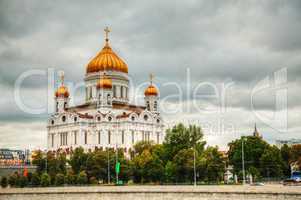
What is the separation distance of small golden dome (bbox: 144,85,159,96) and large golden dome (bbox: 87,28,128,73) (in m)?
6.39

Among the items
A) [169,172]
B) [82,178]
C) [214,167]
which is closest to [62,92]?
[82,178]

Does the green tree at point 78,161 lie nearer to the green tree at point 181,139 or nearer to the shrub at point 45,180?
the shrub at point 45,180

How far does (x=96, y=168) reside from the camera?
93250 millimetres

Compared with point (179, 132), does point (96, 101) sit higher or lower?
higher

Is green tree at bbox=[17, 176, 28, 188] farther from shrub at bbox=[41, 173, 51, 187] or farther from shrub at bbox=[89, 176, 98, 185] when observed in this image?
shrub at bbox=[89, 176, 98, 185]

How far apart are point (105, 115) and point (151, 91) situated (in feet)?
48.3

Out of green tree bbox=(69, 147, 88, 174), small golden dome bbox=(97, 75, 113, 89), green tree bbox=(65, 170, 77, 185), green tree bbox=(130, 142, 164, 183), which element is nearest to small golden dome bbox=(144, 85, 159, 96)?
small golden dome bbox=(97, 75, 113, 89)

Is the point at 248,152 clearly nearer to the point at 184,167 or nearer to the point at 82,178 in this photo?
the point at 184,167

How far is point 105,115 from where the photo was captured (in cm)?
12200

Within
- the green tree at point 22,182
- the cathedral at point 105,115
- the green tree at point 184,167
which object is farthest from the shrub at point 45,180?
the cathedral at point 105,115

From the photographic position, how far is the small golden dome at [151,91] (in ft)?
433

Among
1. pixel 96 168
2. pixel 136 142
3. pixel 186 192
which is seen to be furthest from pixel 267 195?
pixel 136 142

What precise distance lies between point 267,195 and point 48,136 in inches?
3515

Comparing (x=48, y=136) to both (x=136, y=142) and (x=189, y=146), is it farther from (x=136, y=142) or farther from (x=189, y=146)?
(x=189, y=146)
